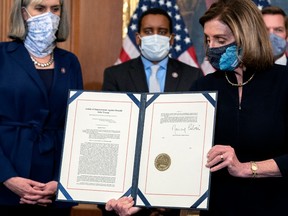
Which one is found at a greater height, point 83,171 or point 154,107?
point 154,107

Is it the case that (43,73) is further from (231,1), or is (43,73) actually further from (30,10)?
(231,1)

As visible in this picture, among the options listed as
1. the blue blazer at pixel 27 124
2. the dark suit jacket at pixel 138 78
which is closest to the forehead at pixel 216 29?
the blue blazer at pixel 27 124

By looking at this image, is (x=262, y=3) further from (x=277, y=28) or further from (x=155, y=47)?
(x=155, y=47)

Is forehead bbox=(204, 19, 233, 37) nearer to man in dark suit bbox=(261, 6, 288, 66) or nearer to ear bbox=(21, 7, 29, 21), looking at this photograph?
ear bbox=(21, 7, 29, 21)

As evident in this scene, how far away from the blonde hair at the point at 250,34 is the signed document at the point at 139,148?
0.74 feet

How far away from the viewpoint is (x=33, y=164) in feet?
11.1

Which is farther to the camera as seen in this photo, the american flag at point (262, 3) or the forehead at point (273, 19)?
the american flag at point (262, 3)

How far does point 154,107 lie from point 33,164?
77 cm

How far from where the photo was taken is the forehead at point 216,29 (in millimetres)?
2906

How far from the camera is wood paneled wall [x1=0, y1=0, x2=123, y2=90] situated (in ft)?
16.7

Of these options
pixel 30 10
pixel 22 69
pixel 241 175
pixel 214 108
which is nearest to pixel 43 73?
pixel 22 69

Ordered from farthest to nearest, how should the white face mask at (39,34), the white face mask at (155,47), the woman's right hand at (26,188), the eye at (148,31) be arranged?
the eye at (148,31), the white face mask at (155,47), the white face mask at (39,34), the woman's right hand at (26,188)

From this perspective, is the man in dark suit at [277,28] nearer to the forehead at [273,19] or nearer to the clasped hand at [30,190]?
the forehead at [273,19]
